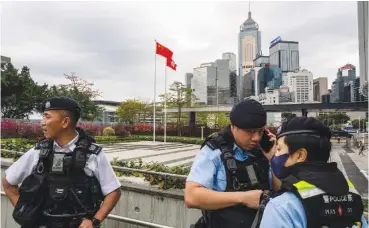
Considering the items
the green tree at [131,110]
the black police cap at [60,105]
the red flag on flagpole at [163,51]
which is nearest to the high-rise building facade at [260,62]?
the green tree at [131,110]

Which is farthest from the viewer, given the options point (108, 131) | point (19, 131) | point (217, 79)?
point (217, 79)

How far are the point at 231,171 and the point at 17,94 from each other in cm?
3430

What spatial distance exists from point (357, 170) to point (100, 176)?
11.0 m

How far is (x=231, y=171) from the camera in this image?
1491 mm

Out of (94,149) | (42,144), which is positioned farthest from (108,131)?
(94,149)

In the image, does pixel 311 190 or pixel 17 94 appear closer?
pixel 311 190

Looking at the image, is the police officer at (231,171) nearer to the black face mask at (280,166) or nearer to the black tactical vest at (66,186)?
the black face mask at (280,166)

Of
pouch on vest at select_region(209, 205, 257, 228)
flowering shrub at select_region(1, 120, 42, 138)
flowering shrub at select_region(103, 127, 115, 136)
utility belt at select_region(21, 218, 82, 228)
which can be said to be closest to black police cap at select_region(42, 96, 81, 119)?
utility belt at select_region(21, 218, 82, 228)

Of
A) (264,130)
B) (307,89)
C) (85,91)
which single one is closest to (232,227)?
(264,130)

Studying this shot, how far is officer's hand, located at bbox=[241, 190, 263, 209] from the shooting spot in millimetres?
1294

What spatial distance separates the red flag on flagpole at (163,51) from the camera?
63.5 feet

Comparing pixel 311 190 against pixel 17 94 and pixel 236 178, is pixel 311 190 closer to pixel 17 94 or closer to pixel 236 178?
pixel 236 178

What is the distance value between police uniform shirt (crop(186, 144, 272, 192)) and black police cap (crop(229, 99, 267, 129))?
18 cm

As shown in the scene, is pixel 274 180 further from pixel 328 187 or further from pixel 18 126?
pixel 18 126
